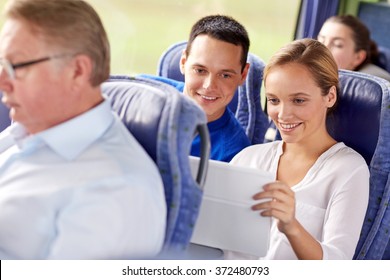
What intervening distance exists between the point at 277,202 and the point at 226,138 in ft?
2.59

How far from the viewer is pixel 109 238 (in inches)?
55.0

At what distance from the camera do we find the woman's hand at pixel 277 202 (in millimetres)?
1636

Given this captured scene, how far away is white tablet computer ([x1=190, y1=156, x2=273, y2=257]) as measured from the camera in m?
→ 1.64

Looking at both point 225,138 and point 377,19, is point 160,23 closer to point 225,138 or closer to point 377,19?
point 377,19

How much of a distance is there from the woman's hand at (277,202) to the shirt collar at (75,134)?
1.37 feet

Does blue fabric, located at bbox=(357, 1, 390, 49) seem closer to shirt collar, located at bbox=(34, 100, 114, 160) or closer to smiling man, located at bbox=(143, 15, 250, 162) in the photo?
smiling man, located at bbox=(143, 15, 250, 162)

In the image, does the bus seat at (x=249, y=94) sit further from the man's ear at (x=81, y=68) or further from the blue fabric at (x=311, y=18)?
the blue fabric at (x=311, y=18)

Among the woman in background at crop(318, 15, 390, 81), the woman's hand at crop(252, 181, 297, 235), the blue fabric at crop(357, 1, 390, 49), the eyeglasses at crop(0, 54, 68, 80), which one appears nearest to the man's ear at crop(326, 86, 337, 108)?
the woman's hand at crop(252, 181, 297, 235)

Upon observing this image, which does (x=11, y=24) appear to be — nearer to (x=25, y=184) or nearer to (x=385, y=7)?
(x=25, y=184)

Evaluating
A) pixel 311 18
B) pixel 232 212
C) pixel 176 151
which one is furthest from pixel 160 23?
pixel 176 151

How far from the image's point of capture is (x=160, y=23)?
557 centimetres

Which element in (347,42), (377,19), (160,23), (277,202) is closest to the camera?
(277,202)
